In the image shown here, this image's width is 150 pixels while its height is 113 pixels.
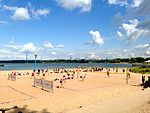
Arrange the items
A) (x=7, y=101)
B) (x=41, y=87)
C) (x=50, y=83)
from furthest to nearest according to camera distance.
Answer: (x=41, y=87) < (x=50, y=83) < (x=7, y=101)

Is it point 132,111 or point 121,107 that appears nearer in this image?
point 132,111

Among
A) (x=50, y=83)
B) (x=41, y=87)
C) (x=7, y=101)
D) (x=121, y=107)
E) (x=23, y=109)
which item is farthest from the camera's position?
(x=41, y=87)

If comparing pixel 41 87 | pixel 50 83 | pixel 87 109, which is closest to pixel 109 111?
pixel 87 109

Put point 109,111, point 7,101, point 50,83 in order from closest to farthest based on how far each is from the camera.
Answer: point 109,111 → point 7,101 → point 50,83

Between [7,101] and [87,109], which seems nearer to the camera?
[87,109]

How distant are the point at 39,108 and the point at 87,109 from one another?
5.24m

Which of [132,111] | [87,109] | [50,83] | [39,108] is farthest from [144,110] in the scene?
[50,83]

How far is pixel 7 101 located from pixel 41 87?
7.78 m

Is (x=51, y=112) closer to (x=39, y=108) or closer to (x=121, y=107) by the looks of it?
(x=39, y=108)

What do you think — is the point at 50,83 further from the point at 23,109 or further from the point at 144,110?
the point at 144,110

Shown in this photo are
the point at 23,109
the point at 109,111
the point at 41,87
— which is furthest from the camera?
the point at 41,87

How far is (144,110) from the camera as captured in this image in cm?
1104

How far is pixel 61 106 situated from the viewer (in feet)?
51.1

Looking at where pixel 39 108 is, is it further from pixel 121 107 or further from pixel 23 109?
pixel 121 107
